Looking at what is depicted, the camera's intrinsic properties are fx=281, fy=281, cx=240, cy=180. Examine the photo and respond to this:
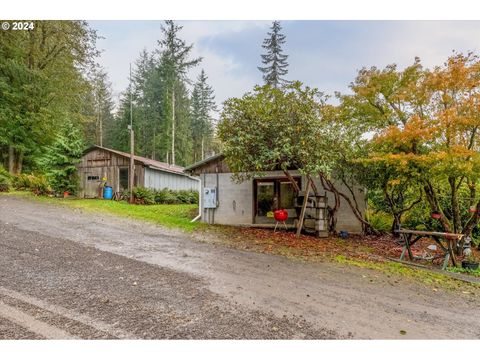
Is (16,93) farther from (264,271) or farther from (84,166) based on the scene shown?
(264,271)

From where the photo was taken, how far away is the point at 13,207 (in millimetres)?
10211

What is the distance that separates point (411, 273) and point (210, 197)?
7121mm

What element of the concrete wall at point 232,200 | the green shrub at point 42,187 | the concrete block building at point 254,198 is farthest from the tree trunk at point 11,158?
the concrete wall at point 232,200

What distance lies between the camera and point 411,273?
5.77 m

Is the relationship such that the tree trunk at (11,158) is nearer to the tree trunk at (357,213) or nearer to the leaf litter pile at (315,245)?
the leaf litter pile at (315,245)

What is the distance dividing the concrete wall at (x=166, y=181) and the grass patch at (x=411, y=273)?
12.7 metres

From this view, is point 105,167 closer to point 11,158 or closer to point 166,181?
point 166,181

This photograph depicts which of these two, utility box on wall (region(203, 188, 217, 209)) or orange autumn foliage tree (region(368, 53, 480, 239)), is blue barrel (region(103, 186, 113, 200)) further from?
orange autumn foliage tree (region(368, 53, 480, 239))

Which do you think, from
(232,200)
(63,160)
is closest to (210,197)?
(232,200)

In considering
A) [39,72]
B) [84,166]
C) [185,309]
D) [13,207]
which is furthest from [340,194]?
[39,72]

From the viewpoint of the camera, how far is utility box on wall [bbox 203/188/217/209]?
11.0 m

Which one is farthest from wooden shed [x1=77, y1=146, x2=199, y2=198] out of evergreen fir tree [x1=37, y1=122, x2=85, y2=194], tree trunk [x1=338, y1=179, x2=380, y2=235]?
tree trunk [x1=338, y1=179, x2=380, y2=235]

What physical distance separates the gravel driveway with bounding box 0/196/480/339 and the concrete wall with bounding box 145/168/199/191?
10.4 m

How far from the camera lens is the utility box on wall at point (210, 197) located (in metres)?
11.0
